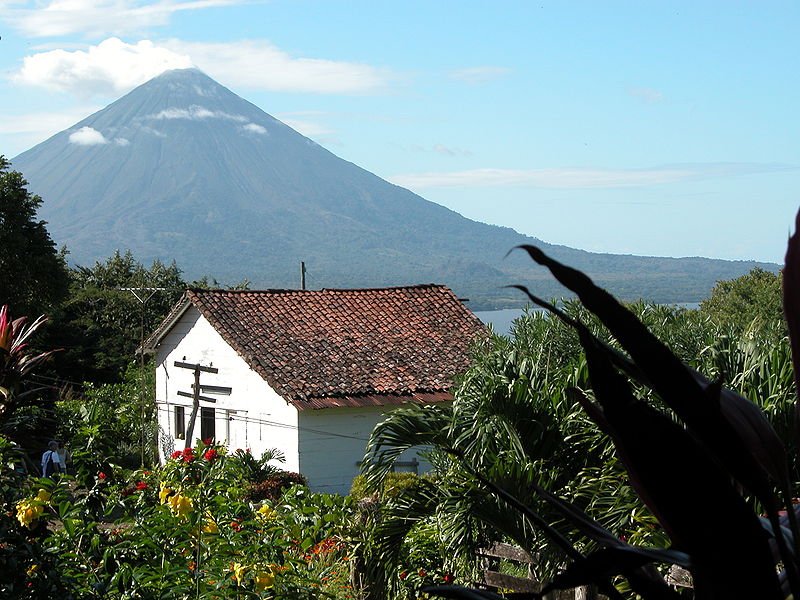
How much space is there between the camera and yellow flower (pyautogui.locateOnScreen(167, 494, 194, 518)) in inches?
189

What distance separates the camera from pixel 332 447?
22188mm

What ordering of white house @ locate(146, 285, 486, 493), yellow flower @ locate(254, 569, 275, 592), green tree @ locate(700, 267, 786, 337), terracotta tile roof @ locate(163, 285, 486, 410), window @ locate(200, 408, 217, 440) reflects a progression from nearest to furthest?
1. yellow flower @ locate(254, 569, 275, 592)
2. white house @ locate(146, 285, 486, 493)
3. terracotta tile roof @ locate(163, 285, 486, 410)
4. window @ locate(200, 408, 217, 440)
5. green tree @ locate(700, 267, 786, 337)

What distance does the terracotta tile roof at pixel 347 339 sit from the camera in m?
22.6

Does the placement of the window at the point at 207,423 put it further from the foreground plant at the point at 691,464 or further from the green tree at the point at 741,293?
the foreground plant at the point at 691,464

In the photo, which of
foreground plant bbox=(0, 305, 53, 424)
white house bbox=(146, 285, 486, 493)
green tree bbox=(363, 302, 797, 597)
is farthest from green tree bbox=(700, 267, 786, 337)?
foreground plant bbox=(0, 305, 53, 424)

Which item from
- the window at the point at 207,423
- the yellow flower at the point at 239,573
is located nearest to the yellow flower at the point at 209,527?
the yellow flower at the point at 239,573

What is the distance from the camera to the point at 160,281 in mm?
48406

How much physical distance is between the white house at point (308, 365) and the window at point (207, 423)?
3 centimetres

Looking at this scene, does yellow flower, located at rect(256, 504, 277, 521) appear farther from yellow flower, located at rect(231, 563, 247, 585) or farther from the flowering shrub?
yellow flower, located at rect(231, 563, 247, 585)

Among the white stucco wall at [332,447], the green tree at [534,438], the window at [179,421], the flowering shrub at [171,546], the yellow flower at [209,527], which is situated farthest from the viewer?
the window at [179,421]

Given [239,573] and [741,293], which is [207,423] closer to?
[239,573]

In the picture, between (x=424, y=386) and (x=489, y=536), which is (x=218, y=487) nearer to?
(x=489, y=536)

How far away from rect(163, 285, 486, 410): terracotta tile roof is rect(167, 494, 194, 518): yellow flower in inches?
659

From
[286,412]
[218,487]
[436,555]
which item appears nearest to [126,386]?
[286,412]
